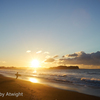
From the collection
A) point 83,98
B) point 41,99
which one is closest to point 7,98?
point 41,99

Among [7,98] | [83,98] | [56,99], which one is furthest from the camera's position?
[83,98]

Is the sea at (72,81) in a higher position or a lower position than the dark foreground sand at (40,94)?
lower

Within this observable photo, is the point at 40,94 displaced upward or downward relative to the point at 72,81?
upward

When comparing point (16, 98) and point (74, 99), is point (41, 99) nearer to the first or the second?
point (16, 98)

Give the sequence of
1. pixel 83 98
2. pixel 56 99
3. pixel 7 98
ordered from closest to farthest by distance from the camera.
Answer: pixel 7 98
pixel 56 99
pixel 83 98

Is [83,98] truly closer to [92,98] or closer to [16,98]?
[92,98]

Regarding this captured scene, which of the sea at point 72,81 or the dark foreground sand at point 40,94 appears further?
the sea at point 72,81

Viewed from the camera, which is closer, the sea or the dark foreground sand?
the dark foreground sand

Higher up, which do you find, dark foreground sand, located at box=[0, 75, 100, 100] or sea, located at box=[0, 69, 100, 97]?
dark foreground sand, located at box=[0, 75, 100, 100]

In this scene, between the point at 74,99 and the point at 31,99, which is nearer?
the point at 31,99

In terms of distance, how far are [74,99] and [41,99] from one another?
146 inches

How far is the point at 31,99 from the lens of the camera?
8.96 meters

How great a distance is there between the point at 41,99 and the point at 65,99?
2.65 metres

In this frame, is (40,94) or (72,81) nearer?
(40,94)
